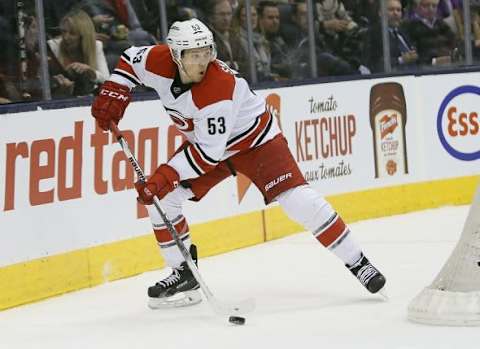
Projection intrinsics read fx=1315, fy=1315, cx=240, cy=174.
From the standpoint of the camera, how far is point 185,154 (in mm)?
5516

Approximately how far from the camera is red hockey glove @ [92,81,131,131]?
5719mm

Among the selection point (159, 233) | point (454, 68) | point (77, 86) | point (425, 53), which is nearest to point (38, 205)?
point (159, 233)

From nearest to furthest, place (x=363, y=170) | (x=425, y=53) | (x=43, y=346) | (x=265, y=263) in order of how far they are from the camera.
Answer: (x=43, y=346) < (x=265, y=263) < (x=363, y=170) < (x=425, y=53)

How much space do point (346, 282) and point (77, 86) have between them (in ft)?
6.44

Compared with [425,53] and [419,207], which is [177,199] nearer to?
[419,207]

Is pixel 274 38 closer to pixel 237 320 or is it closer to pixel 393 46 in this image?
pixel 393 46

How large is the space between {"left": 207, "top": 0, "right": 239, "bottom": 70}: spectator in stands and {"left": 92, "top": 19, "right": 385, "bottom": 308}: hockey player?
259 centimetres

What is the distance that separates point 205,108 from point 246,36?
132 inches

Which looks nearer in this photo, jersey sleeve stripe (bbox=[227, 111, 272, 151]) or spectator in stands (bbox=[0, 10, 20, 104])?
jersey sleeve stripe (bbox=[227, 111, 272, 151])

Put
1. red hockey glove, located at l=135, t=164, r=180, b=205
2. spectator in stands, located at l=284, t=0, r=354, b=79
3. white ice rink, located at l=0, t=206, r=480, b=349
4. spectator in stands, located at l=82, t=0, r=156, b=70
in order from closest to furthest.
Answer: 1. white ice rink, located at l=0, t=206, r=480, b=349
2. red hockey glove, located at l=135, t=164, r=180, b=205
3. spectator in stands, located at l=82, t=0, r=156, b=70
4. spectator in stands, located at l=284, t=0, r=354, b=79

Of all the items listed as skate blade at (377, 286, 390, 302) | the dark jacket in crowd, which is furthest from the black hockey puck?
the dark jacket in crowd

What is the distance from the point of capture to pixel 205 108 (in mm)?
5426

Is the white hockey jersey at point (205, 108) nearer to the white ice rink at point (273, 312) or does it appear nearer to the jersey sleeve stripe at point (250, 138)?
the jersey sleeve stripe at point (250, 138)

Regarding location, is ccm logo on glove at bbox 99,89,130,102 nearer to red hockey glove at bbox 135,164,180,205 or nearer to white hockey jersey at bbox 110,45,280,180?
white hockey jersey at bbox 110,45,280,180
